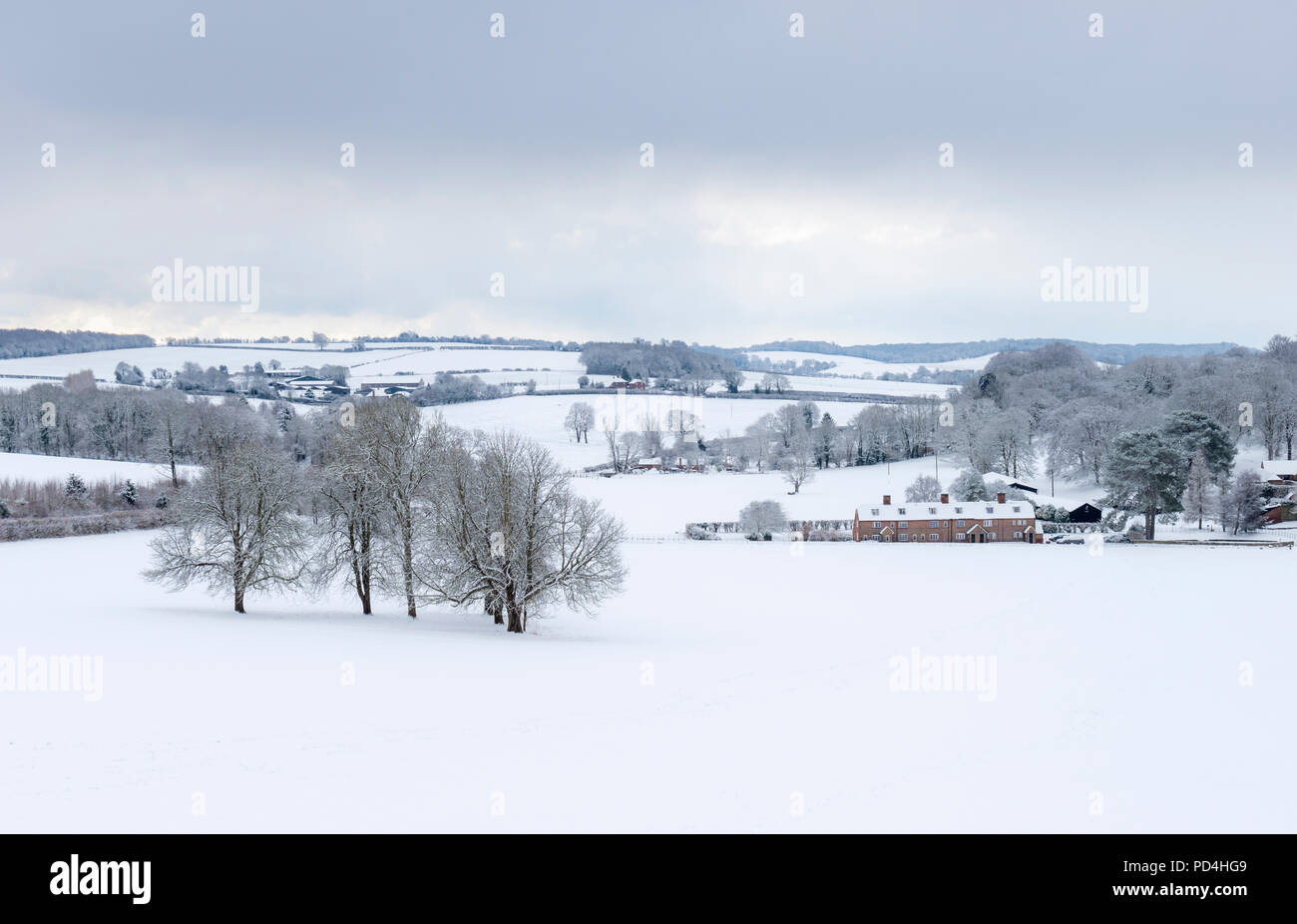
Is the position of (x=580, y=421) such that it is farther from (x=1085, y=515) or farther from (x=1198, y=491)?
(x=1198, y=491)

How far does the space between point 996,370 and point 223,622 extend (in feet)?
425

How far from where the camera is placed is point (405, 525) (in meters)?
34.3

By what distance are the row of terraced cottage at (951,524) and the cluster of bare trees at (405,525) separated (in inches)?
1877

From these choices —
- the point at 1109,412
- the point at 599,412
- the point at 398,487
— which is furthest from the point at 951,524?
the point at 599,412

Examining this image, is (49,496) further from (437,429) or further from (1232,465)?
(1232,465)

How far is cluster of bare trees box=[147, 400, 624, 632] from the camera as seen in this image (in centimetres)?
3222

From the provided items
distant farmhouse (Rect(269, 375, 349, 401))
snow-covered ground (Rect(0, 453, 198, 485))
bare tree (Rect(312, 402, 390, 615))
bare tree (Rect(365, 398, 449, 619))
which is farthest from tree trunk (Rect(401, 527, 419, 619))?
distant farmhouse (Rect(269, 375, 349, 401))

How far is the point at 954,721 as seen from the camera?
20734mm

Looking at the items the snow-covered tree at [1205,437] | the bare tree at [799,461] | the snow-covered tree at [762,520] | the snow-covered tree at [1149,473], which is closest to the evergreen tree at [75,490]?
the snow-covered tree at [762,520]

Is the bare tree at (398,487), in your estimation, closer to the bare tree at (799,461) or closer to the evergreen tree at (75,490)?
the evergreen tree at (75,490)

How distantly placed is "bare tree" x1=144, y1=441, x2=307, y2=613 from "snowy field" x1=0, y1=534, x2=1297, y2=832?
1.70 meters

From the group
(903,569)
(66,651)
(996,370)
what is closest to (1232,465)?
(903,569)

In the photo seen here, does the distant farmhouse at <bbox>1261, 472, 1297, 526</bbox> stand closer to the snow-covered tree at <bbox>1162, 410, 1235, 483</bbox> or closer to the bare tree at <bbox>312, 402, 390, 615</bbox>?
the snow-covered tree at <bbox>1162, 410, 1235, 483</bbox>

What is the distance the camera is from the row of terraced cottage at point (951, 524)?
77.0m
